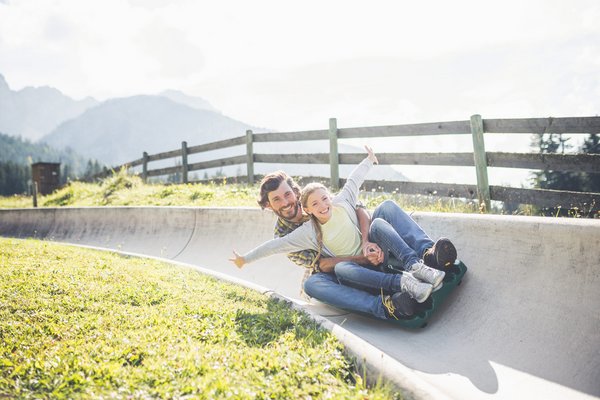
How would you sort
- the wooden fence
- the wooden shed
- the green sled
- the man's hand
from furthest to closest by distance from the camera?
the wooden shed, the wooden fence, the man's hand, the green sled

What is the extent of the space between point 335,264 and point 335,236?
254 millimetres

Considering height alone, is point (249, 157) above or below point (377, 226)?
above

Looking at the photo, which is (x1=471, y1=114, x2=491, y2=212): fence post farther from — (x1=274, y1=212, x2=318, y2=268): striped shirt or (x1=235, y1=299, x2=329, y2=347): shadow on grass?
(x1=235, y1=299, x2=329, y2=347): shadow on grass

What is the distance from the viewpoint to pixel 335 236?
3.96m

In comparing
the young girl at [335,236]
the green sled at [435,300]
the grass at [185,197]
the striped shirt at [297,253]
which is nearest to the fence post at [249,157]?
the grass at [185,197]

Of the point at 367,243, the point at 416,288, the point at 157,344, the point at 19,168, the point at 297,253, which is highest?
the point at 19,168

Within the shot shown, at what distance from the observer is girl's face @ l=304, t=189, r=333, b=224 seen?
3721mm

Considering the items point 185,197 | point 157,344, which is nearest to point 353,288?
point 157,344

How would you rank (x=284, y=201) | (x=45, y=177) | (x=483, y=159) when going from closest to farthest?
(x=284, y=201), (x=483, y=159), (x=45, y=177)

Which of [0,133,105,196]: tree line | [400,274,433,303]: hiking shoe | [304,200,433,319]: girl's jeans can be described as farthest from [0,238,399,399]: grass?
[0,133,105,196]: tree line

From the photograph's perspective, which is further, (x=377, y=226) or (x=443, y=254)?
(x=377, y=226)

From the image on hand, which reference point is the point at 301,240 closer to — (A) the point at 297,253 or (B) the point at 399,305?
(A) the point at 297,253

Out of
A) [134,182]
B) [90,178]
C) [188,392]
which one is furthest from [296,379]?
[90,178]

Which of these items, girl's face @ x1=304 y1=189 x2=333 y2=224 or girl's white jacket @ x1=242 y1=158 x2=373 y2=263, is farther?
girl's white jacket @ x1=242 y1=158 x2=373 y2=263
